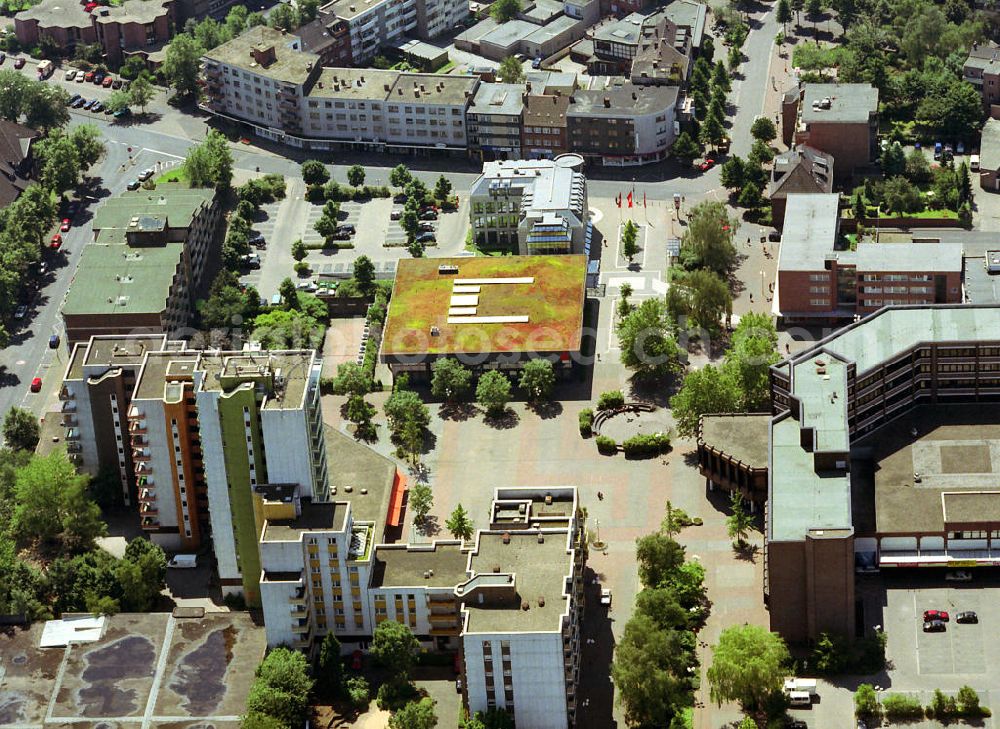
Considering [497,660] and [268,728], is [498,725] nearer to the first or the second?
[497,660]

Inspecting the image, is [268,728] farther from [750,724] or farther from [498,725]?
[750,724]

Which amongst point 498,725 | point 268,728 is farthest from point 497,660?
point 268,728

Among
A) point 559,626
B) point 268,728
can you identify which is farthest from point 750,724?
point 268,728

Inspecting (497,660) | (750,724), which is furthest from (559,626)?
(750,724)

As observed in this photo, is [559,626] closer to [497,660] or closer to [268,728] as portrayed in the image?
[497,660]
